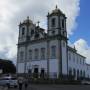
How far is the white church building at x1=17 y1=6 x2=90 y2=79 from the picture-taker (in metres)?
56.0

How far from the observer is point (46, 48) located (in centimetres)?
5862

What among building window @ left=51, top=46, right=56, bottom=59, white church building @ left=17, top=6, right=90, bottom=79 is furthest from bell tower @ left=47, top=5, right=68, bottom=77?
building window @ left=51, top=46, right=56, bottom=59

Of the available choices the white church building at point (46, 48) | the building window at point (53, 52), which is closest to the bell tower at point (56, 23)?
the white church building at point (46, 48)

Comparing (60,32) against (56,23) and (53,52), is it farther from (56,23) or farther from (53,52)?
(53,52)

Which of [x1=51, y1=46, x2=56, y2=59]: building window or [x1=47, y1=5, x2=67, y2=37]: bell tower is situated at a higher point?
[x1=47, y1=5, x2=67, y2=37]: bell tower

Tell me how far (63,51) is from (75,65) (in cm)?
1605

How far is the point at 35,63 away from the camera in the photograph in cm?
6034

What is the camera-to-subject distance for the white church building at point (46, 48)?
56.0m

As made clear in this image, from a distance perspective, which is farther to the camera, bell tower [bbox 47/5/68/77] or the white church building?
the white church building

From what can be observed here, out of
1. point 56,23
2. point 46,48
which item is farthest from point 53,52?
point 56,23

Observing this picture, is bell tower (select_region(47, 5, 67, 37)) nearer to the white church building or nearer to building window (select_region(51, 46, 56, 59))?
the white church building

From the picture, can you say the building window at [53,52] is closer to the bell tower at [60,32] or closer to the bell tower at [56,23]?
the bell tower at [60,32]

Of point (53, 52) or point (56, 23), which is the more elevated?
point (56, 23)

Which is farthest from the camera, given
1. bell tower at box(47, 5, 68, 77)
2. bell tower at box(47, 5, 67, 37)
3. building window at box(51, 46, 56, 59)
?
bell tower at box(47, 5, 67, 37)
